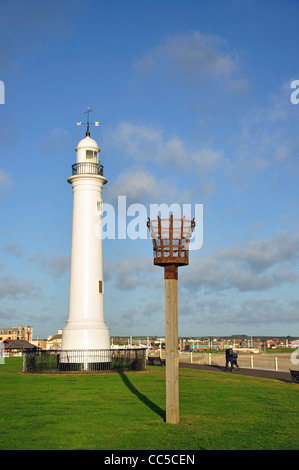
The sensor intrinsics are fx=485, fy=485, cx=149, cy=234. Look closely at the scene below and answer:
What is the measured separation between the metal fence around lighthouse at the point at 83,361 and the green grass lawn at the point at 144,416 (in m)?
7.08

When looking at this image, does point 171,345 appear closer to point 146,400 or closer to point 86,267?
point 146,400

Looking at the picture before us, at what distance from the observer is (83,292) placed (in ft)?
101

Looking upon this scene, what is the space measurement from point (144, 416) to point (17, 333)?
137 metres

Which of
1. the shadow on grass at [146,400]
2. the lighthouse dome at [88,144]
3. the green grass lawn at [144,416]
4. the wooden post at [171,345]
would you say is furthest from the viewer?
the lighthouse dome at [88,144]

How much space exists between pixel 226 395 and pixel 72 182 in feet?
62.2

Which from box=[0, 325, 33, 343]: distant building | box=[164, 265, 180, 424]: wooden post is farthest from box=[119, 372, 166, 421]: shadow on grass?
box=[0, 325, 33, 343]: distant building

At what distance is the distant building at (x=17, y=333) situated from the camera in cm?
13612

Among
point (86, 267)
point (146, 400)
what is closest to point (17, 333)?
point (86, 267)

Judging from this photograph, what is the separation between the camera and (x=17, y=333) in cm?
14250

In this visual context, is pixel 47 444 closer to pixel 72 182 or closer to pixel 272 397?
pixel 272 397

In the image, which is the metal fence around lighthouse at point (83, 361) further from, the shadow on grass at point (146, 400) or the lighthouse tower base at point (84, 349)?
the shadow on grass at point (146, 400)

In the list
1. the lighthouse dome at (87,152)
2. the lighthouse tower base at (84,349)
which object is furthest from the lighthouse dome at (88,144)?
the lighthouse tower base at (84,349)

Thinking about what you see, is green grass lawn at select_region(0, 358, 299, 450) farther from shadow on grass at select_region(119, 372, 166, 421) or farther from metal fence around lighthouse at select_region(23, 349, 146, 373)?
metal fence around lighthouse at select_region(23, 349, 146, 373)
